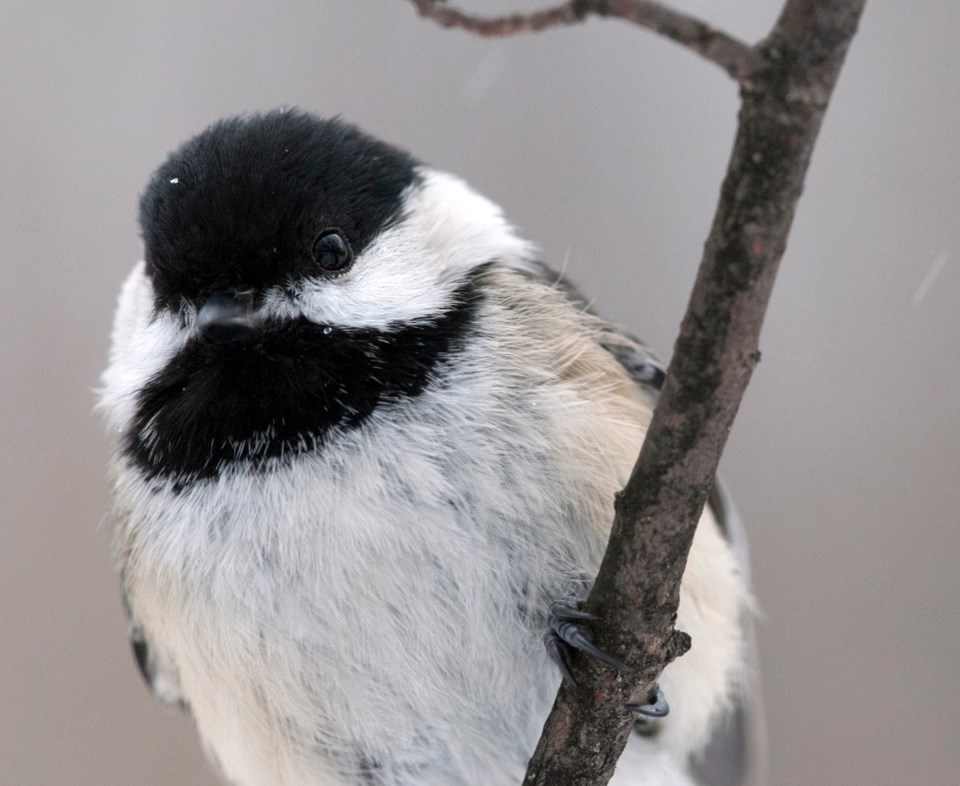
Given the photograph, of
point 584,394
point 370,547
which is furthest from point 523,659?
point 584,394

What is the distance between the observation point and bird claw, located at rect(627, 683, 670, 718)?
4.44 feet

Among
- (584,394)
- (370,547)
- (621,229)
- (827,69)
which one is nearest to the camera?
(827,69)

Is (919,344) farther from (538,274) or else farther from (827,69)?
(827,69)

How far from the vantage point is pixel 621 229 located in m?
3.33

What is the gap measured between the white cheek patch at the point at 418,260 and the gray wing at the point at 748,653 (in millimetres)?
140

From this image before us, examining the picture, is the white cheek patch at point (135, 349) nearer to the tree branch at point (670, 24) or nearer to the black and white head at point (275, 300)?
the black and white head at point (275, 300)

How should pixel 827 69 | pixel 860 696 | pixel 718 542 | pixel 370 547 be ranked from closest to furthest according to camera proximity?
pixel 827 69, pixel 370 547, pixel 718 542, pixel 860 696

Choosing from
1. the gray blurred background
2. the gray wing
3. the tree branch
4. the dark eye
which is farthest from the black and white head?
the gray blurred background

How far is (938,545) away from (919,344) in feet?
1.84

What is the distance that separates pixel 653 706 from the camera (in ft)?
4.79

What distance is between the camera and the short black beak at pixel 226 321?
1463 mm

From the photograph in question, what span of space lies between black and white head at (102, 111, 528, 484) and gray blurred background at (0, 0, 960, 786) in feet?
4.68

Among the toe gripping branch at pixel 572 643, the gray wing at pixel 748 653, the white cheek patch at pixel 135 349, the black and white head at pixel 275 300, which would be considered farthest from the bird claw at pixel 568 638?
the white cheek patch at pixel 135 349

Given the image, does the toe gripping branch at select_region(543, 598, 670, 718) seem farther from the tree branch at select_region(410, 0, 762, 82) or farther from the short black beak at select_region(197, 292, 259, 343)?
the tree branch at select_region(410, 0, 762, 82)
